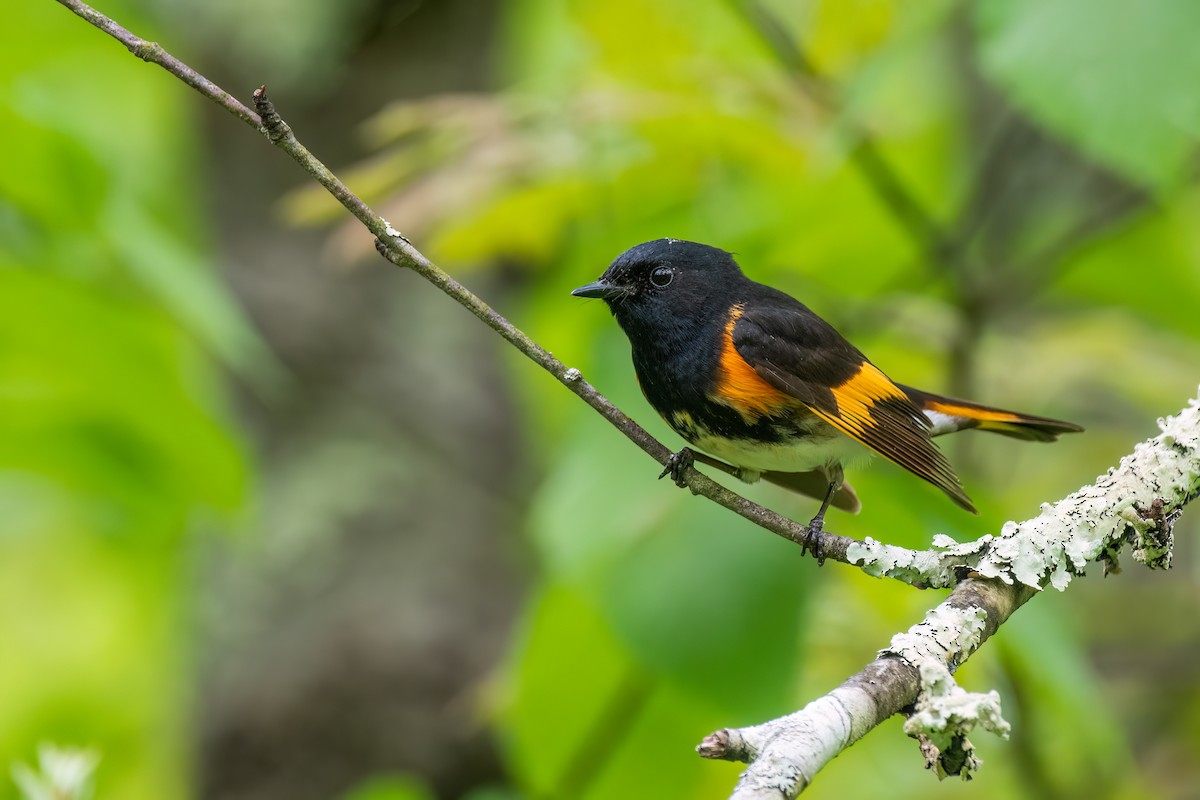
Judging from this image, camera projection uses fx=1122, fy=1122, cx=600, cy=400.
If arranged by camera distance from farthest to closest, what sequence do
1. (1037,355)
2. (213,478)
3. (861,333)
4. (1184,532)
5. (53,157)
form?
(1184,532) → (1037,355) → (861,333) → (213,478) → (53,157)

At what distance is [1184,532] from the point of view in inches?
224

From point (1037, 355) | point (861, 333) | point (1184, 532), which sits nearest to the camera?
point (861, 333)

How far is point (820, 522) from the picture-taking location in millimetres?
2387

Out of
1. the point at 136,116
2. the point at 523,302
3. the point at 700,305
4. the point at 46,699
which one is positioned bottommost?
the point at 46,699

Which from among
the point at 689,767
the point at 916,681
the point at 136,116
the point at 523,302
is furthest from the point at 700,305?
the point at 136,116

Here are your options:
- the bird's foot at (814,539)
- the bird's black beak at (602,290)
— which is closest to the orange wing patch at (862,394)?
the bird's foot at (814,539)

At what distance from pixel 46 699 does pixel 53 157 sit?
3336 mm

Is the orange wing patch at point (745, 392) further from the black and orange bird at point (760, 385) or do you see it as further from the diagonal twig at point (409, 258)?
the diagonal twig at point (409, 258)

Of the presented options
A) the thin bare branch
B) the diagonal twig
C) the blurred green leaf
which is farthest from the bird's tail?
the thin bare branch

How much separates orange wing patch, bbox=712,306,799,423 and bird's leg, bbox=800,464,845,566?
0.21 meters

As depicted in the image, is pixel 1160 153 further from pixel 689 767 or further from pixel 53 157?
pixel 53 157

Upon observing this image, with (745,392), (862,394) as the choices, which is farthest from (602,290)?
(862,394)

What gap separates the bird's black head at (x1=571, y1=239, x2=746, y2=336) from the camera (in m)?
2.65

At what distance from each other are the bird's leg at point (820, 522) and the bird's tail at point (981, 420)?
0.37 meters
